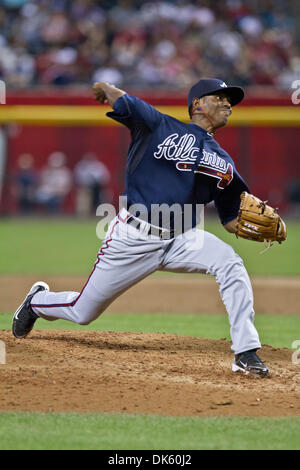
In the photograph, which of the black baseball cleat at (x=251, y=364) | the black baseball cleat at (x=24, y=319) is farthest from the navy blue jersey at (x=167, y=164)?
the black baseball cleat at (x=24, y=319)

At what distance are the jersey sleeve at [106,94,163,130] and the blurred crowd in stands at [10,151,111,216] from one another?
44.4 feet

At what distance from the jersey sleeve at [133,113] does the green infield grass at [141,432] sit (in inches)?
68.3

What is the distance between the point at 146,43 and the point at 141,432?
1559 cm

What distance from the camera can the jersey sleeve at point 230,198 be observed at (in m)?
4.90

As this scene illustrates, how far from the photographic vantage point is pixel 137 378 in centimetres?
443

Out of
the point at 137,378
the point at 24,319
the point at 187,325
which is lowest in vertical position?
the point at 137,378

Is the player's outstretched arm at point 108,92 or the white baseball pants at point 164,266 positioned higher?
the player's outstretched arm at point 108,92

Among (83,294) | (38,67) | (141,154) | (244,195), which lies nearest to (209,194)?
(244,195)

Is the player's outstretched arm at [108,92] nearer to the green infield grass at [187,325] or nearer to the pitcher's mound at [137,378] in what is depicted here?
the pitcher's mound at [137,378]

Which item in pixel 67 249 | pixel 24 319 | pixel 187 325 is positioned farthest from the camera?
pixel 67 249

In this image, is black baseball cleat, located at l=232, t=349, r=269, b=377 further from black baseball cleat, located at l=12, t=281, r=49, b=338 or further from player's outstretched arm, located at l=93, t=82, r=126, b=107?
player's outstretched arm, located at l=93, t=82, r=126, b=107

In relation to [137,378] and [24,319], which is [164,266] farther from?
[24,319]

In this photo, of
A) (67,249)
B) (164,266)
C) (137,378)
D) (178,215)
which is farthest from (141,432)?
(67,249)

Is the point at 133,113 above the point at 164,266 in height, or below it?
above
